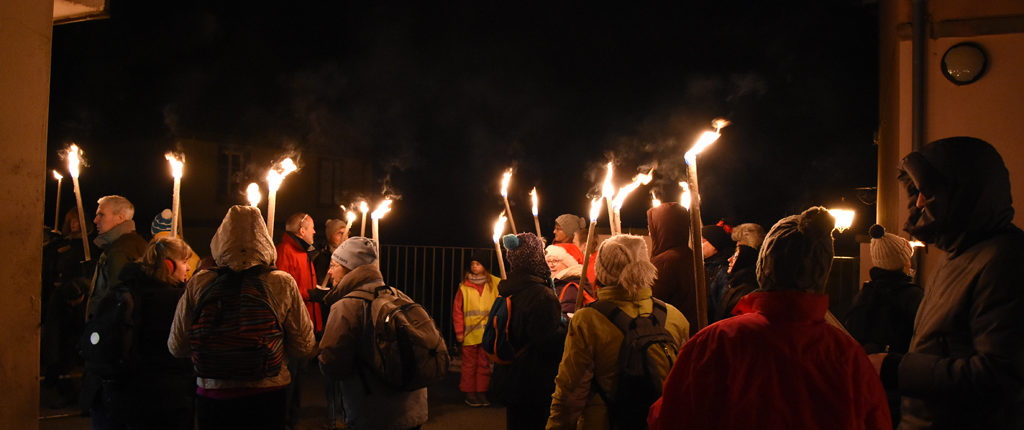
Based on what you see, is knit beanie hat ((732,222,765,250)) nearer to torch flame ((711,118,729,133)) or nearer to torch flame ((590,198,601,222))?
torch flame ((590,198,601,222))

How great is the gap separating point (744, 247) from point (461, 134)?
46.6 m

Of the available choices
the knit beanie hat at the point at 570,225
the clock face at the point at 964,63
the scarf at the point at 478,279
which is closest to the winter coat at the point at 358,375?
the scarf at the point at 478,279

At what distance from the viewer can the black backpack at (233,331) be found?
13.5 ft

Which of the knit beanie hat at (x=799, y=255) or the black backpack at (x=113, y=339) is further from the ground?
the knit beanie hat at (x=799, y=255)

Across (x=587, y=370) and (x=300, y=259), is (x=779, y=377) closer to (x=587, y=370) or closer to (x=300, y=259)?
(x=587, y=370)

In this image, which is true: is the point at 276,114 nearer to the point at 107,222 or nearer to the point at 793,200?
the point at 107,222

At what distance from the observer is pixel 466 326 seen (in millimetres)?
8758

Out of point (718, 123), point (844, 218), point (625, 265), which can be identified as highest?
point (718, 123)

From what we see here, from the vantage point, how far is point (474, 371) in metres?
8.62

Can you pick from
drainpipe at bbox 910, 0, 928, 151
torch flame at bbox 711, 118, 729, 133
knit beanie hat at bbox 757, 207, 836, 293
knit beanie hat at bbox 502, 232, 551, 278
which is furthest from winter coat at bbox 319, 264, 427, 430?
drainpipe at bbox 910, 0, 928, 151

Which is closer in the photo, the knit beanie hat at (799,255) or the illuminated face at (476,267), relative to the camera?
the knit beanie hat at (799,255)

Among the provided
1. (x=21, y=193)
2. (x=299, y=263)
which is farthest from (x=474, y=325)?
(x=21, y=193)

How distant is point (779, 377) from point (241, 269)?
3401 millimetres

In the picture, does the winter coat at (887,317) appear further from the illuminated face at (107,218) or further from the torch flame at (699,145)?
the illuminated face at (107,218)
